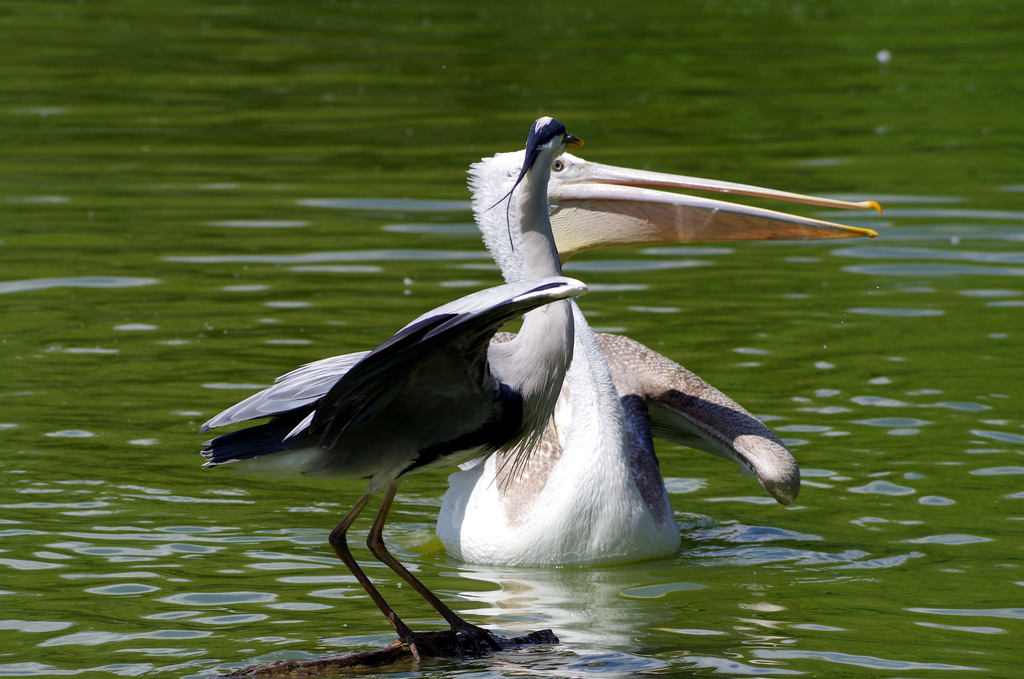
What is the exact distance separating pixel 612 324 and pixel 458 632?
4734 mm

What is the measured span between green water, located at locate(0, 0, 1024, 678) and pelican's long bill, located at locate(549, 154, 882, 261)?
1.35 m

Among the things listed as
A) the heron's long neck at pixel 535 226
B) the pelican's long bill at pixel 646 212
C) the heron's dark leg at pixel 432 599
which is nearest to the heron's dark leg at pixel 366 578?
the heron's dark leg at pixel 432 599

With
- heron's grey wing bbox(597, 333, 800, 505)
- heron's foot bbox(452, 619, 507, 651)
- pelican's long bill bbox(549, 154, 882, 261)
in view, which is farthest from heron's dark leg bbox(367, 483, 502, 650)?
pelican's long bill bbox(549, 154, 882, 261)

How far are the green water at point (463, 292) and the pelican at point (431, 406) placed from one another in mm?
695

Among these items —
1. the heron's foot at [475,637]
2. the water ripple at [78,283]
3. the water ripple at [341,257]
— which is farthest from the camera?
the water ripple at [341,257]

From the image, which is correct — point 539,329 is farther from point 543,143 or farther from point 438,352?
point 543,143

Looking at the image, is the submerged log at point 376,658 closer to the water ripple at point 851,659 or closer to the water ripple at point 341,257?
the water ripple at point 851,659

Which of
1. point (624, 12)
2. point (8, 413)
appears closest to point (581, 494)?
point (8, 413)

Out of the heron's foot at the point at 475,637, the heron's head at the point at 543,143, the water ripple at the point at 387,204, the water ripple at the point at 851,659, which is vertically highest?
the water ripple at the point at 387,204

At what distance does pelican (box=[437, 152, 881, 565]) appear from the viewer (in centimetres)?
648

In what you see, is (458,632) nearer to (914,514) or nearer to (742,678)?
(742,678)

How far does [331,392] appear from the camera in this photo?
15.9 ft

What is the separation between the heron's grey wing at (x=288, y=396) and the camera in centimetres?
506

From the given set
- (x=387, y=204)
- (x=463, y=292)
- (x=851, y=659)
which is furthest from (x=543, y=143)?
(x=387, y=204)
